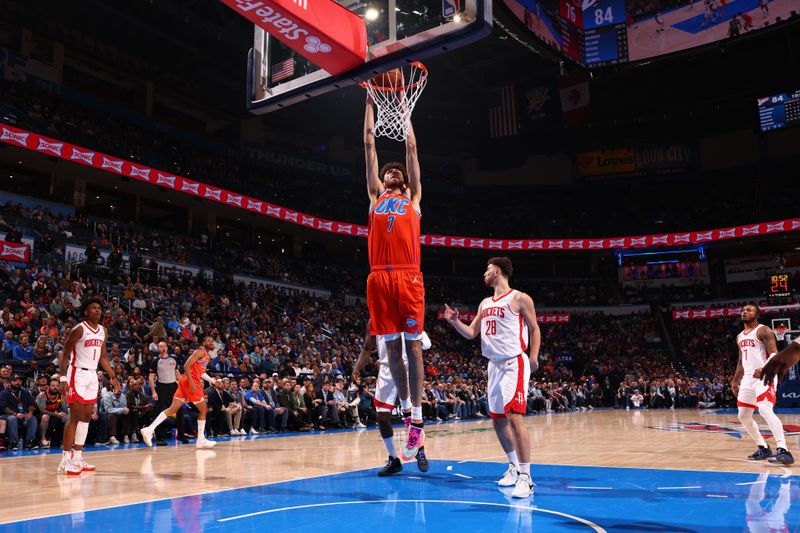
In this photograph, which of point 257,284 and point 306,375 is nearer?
point 306,375

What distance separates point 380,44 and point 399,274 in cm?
224

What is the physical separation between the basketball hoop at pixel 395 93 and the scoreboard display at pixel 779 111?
28.4m

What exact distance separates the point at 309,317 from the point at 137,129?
11076mm

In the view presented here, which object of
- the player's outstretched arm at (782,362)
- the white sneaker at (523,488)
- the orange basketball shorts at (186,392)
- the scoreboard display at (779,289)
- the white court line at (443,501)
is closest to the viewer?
the player's outstretched arm at (782,362)

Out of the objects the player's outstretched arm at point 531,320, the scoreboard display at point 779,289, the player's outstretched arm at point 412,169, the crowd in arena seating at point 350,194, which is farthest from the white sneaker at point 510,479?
the crowd in arena seating at point 350,194

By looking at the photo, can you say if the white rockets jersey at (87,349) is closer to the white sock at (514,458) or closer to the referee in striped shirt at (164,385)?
the referee in striped shirt at (164,385)

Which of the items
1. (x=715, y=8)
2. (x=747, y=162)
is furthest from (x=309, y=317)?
(x=747, y=162)

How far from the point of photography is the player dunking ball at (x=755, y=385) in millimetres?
7398

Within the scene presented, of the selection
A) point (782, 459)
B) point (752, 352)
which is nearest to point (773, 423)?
point (782, 459)

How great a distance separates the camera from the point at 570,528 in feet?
12.6

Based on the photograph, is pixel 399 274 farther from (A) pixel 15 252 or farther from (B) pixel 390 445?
(A) pixel 15 252

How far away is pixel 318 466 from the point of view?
7.32 m

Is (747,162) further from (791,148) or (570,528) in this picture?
(570,528)

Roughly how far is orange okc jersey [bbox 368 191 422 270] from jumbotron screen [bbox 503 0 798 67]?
780 inches
